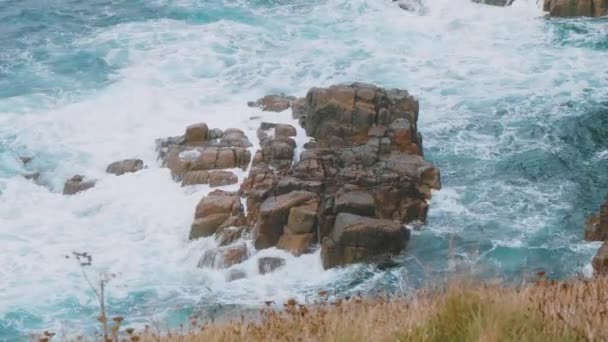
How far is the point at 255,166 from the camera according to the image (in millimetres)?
21844

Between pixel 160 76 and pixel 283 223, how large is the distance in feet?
42.4

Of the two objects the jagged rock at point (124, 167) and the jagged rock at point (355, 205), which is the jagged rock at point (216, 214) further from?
the jagged rock at point (124, 167)

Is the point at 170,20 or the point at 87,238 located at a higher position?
the point at 170,20

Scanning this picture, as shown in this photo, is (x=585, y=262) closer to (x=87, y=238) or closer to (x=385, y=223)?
(x=385, y=223)

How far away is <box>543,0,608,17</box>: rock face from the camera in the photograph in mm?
34719

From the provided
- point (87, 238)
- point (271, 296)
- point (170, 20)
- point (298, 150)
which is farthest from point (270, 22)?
point (271, 296)

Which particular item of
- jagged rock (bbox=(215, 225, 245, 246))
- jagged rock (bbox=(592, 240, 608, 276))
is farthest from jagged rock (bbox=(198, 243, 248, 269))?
jagged rock (bbox=(592, 240, 608, 276))

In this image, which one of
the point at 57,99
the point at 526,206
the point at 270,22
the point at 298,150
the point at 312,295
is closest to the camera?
the point at 312,295

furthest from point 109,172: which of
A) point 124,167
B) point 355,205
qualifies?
point 355,205

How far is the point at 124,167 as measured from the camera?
23891 millimetres

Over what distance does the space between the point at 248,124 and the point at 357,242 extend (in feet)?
26.0

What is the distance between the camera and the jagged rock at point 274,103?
1037 inches

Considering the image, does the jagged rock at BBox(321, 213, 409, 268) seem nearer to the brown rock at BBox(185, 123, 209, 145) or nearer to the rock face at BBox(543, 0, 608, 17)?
the brown rock at BBox(185, 123, 209, 145)

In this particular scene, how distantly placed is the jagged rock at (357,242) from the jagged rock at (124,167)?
7589mm
